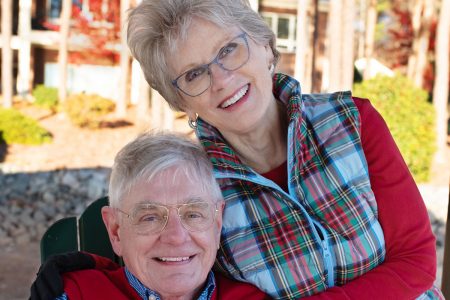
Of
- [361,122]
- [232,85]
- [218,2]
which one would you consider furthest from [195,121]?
[361,122]

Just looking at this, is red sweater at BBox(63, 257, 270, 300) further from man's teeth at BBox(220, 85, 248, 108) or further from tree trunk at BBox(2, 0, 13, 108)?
tree trunk at BBox(2, 0, 13, 108)

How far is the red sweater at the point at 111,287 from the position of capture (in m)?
1.92

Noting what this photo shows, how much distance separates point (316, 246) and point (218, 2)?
2.71 feet

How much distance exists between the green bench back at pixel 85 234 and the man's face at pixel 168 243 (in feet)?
2.49

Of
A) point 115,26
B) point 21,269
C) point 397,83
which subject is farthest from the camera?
point 115,26

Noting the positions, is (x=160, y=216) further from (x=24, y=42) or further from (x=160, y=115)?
(x=24, y=42)

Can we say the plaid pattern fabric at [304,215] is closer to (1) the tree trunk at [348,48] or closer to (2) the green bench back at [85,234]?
(2) the green bench back at [85,234]

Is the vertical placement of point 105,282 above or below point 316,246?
below

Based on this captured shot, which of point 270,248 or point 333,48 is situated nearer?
point 270,248

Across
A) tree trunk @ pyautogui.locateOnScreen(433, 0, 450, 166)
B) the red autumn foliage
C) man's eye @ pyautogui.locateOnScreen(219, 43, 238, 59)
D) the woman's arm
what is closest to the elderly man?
man's eye @ pyautogui.locateOnScreen(219, 43, 238, 59)

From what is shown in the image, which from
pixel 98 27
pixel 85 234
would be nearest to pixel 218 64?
pixel 85 234

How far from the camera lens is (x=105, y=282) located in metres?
1.98

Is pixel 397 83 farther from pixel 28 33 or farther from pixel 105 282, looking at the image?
pixel 28 33

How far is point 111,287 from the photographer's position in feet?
6.47
